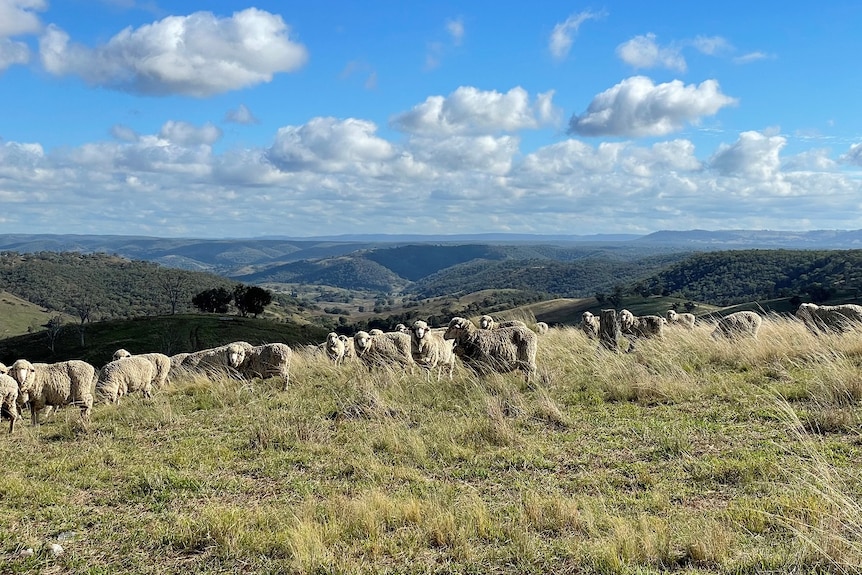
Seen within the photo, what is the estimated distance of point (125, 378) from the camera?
1295 centimetres

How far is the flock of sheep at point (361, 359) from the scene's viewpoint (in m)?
11.0

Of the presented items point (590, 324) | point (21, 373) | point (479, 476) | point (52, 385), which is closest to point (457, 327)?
point (479, 476)

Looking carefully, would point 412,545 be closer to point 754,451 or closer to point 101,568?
point 101,568

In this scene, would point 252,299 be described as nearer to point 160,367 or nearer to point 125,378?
point 160,367

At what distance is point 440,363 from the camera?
12055mm

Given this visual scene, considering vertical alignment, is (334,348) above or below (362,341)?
below

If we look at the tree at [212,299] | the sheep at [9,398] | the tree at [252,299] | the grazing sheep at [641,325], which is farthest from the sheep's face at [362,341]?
the tree at [212,299]

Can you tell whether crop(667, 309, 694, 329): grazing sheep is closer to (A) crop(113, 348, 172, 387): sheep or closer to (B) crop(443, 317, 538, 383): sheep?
(B) crop(443, 317, 538, 383): sheep

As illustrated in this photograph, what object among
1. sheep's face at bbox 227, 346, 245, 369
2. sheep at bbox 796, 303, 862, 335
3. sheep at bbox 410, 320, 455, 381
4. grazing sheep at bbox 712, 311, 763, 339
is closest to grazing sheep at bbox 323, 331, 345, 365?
sheep's face at bbox 227, 346, 245, 369

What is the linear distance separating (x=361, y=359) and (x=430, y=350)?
2.48 meters

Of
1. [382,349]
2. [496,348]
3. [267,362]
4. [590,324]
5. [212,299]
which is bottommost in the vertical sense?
[212,299]

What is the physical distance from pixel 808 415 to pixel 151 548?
25.0ft

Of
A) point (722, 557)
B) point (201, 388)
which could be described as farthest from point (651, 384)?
point (201, 388)

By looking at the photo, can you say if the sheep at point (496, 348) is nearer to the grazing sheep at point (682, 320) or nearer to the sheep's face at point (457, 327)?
the sheep's face at point (457, 327)
